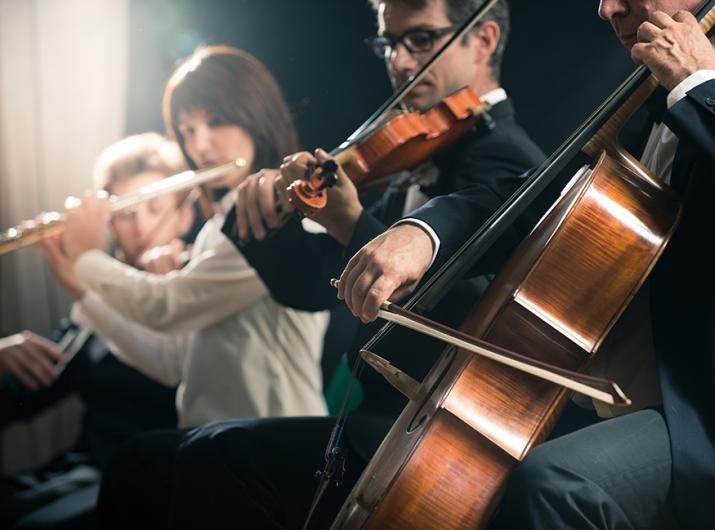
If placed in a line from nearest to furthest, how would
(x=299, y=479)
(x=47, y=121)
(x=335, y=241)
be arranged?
(x=299, y=479) < (x=335, y=241) < (x=47, y=121)

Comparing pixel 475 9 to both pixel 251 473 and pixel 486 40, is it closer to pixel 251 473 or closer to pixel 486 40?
pixel 486 40

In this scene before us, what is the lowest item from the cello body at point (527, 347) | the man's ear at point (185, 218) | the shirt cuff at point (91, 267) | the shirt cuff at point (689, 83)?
the cello body at point (527, 347)

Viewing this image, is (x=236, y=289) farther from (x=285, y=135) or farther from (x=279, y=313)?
(x=285, y=135)

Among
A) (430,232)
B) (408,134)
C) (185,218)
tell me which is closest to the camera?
(430,232)

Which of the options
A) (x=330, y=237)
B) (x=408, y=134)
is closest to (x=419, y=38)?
(x=408, y=134)

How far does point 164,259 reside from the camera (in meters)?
1.99

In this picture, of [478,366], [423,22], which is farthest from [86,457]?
[478,366]

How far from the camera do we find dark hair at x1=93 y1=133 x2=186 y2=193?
6.89 feet

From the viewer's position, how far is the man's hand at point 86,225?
6.15 feet

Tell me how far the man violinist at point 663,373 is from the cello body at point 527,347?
0.03 m

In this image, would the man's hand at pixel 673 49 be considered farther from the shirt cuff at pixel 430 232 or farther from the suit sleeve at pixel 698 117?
the shirt cuff at pixel 430 232

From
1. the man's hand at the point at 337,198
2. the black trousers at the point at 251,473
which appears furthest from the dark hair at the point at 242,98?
the black trousers at the point at 251,473

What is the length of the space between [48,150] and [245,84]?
4.22 ft

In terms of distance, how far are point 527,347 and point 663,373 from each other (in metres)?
0.14
